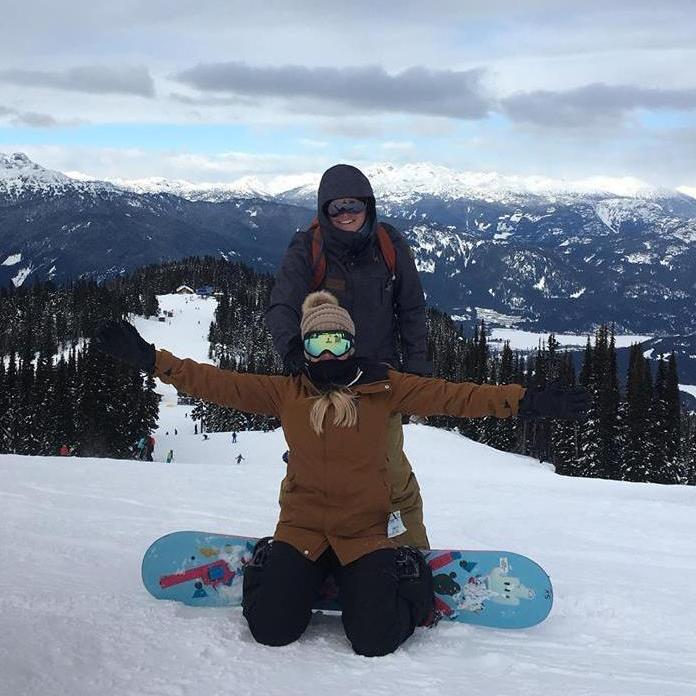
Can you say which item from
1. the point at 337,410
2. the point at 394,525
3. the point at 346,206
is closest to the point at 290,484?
the point at 337,410

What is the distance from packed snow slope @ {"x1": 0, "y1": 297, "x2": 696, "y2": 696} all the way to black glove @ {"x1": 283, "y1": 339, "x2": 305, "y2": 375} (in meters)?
1.69

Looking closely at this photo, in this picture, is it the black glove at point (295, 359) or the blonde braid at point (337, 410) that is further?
the black glove at point (295, 359)

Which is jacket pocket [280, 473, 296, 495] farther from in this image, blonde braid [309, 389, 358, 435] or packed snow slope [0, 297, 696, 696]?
packed snow slope [0, 297, 696, 696]

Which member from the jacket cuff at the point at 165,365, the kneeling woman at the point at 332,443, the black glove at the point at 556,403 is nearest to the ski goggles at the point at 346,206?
the kneeling woman at the point at 332,443

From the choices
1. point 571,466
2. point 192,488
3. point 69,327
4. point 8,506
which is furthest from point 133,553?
point 69,327

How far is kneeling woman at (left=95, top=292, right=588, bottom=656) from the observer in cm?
448

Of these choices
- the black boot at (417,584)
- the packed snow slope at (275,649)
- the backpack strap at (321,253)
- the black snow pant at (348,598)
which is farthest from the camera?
the backpack strap at (321,253)

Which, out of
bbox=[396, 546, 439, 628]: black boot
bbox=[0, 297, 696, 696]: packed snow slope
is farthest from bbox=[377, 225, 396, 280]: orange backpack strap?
bbox=[0, 297, 696, 696]: packed snow slope

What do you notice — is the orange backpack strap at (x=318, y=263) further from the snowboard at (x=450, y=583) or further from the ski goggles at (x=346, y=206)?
the snowboard at (x=450, y=583)

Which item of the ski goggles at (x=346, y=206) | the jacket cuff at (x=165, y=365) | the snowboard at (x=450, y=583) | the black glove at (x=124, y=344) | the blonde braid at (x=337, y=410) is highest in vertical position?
the ski goggles at (x=346, y=206)

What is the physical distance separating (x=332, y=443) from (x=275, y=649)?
130cm

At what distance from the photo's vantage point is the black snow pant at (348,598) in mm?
4207

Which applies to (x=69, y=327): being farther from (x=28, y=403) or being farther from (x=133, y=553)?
(x=133, y=553)

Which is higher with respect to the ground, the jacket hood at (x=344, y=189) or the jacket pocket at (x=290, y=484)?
the jacket hood at (x=344, y=189)
